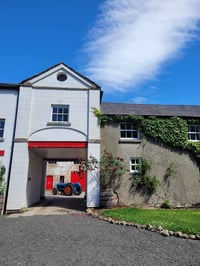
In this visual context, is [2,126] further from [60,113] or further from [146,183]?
[146,183]

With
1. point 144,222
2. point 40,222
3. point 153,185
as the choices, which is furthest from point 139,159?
point 40,222

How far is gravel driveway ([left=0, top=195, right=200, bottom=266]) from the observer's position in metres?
4.77

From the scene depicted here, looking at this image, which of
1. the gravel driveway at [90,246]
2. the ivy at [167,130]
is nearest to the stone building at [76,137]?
the ivy at [167,130]

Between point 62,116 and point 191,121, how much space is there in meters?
9.39

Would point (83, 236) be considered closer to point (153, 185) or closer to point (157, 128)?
point (153, 185)

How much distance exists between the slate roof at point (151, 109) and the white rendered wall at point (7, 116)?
20.8ft

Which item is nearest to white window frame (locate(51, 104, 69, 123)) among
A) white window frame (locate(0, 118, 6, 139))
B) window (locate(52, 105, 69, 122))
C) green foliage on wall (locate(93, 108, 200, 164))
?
window (locate(52, 105, 69, 122))

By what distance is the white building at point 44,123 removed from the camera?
12406 mm

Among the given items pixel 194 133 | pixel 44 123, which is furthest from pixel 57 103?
pixel 194 133

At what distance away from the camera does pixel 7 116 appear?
527 inches

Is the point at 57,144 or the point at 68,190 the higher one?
the point at 57,144

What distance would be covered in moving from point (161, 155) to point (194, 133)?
10.6 feet

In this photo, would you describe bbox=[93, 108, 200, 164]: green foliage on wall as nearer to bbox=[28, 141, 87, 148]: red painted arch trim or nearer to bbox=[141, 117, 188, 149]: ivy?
bbox=[141, 117, 188, 149]: ivy

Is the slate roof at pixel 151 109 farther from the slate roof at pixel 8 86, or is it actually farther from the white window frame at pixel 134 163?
the slate roof at pixel 8 86
